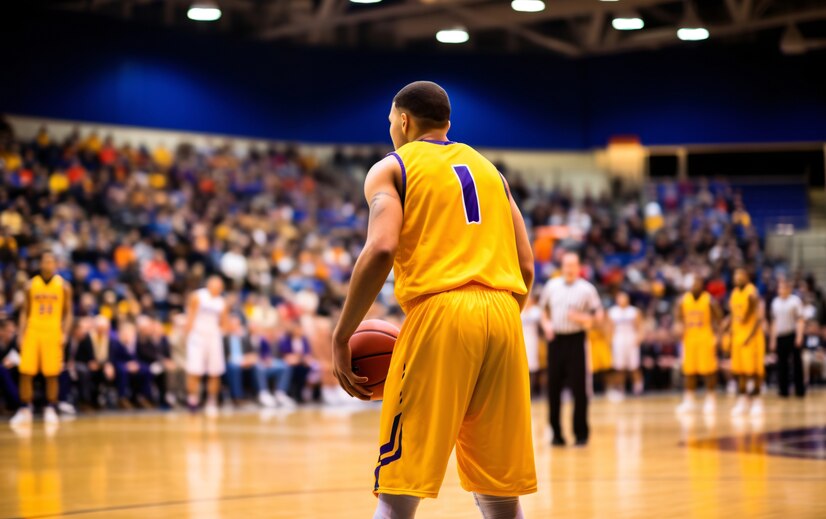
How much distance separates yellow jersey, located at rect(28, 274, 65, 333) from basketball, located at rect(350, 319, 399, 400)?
30.4 ft

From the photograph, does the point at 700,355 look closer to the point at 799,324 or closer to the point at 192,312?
the point at 799,324

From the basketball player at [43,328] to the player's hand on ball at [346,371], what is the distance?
30.0 feet

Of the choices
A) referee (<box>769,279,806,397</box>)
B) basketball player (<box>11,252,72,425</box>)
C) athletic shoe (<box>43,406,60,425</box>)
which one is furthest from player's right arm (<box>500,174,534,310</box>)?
referee (<box>769,279,806,397</box>)

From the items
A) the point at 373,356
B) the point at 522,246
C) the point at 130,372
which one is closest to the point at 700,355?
the point at 130,372

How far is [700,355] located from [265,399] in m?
5.99

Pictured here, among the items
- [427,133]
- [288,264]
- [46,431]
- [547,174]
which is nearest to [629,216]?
[547,174]

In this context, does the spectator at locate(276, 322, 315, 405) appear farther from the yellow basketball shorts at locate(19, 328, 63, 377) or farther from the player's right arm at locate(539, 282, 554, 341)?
the player's right arm at locate(539, 282, 554, 341)

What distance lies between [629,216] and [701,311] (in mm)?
11398

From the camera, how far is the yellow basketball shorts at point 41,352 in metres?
12.1

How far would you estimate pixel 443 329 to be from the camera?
3.38 m

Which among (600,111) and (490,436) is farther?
(600,111)

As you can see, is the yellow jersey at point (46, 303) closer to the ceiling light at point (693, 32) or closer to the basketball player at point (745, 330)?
the basketball player at point (745, 330)

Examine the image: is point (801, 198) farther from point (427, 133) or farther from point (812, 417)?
point (427, 133)

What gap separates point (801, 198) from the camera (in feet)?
89.5
